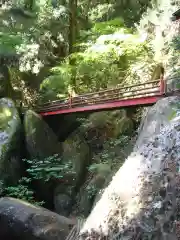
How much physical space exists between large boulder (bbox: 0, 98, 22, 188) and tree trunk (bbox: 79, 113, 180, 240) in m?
7.02

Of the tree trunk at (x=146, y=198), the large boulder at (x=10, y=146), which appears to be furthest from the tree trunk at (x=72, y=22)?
the tree trunk at (x=146, y=198)

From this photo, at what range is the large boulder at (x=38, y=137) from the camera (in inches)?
492

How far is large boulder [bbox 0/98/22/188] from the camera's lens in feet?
38.2

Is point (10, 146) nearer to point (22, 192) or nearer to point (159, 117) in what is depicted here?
point (22, 192)

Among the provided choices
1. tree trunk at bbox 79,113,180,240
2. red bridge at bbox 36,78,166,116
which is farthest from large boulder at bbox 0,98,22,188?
tree trunk at bbox 79,113,180,240

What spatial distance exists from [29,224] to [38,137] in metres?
5.81

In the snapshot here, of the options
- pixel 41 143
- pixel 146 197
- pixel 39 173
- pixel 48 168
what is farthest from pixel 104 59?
pixel 146 197

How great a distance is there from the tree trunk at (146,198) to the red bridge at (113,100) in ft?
8.80

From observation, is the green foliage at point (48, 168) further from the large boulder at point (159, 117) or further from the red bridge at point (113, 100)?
the large boulder at point (159, 117)

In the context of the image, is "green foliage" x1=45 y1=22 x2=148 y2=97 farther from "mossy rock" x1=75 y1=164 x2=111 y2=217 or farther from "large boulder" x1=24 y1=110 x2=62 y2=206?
"mossy rock" x1=75 y1=164 x2=111 y2=217

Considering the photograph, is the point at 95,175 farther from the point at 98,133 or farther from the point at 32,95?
the point at 32,95

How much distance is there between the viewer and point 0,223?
7637 mm

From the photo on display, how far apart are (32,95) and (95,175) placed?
669cm

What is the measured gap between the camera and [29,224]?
7207 millimetres
